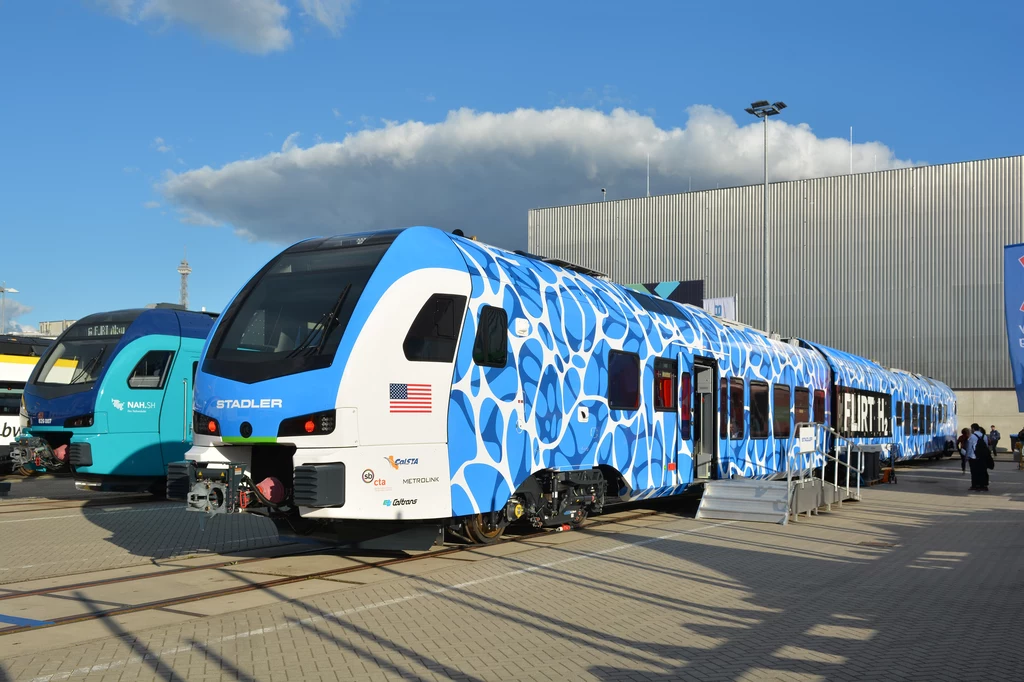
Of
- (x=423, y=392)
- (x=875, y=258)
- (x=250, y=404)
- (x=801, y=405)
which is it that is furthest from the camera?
(x=875, y=258)

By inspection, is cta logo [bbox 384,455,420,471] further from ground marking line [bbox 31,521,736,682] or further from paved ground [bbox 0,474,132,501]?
paved ground [bbox 0,474,132,501]

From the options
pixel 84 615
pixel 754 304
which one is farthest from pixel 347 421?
pixel 754 304

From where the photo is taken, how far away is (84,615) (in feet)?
25.1

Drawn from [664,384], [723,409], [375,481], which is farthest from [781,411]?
[375,481]

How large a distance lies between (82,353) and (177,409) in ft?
6.21

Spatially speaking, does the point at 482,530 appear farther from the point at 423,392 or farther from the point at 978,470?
the point at 978,470

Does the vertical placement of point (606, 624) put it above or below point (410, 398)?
below

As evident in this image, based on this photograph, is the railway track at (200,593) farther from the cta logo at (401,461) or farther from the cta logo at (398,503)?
the cta logo at (401,461)

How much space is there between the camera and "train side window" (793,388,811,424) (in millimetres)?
20484

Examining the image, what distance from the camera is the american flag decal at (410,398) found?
30.4ft

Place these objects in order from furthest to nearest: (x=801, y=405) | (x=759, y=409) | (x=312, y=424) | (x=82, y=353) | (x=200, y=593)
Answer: (x=801, y=405) → (x=759, y=409) → (x=82, y=353) → (x=312, y=424) → (x=200, y=593)

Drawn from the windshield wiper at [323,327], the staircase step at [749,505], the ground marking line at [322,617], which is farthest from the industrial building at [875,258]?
the windshield wiper at [323,327]

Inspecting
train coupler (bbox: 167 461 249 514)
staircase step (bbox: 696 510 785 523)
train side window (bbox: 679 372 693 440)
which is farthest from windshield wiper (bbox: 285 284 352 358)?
staircase step (bbox: 696 510 785 523)

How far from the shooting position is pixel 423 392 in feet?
31.2
